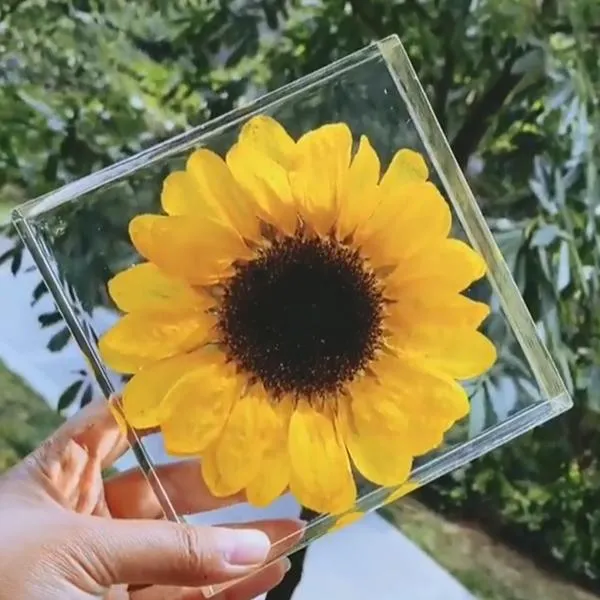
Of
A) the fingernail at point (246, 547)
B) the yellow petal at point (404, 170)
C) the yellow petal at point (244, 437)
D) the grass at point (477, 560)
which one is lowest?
the grass at point (477, 560)

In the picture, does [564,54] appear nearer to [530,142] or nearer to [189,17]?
[530,142]

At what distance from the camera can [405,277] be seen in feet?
1.79

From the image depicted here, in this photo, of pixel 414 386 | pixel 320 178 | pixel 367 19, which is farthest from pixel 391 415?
pixel 367 19

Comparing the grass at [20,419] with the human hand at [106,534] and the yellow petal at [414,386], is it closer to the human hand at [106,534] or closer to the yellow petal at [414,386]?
the human hand at [106,534]

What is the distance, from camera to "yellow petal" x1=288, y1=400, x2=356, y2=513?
54 centimetres

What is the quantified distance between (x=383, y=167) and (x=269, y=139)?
0.06m

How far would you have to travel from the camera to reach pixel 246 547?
543 millimetres

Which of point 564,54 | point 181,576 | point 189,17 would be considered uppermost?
point 189,17

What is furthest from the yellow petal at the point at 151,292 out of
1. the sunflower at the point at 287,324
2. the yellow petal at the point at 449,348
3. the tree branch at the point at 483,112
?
the tree branch at the point at 483,112

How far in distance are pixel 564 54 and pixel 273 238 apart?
24cm

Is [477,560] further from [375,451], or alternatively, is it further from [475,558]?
[375,451]

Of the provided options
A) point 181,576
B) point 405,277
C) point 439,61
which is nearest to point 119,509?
point 181,576

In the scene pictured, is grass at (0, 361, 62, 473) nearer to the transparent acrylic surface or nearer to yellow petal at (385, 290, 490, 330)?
the transparent acrylic surface

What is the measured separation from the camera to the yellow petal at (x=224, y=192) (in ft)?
1.77
